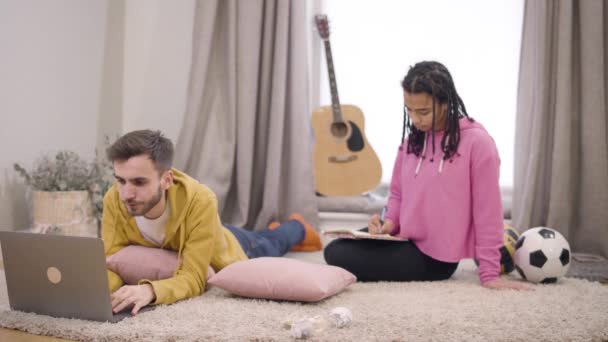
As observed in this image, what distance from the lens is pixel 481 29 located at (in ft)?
10.5

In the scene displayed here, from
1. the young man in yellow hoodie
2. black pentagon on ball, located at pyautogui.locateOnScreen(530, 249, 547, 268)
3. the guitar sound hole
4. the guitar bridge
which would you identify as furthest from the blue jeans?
black pentagon on ball, located at pyautogui.locateOnScreen(530, 249, 547, 268)

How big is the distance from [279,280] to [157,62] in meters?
2.26

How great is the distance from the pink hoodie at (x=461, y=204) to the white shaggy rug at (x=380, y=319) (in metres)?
0.20

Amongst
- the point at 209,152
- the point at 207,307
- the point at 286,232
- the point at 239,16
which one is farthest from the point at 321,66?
the point at 207,307

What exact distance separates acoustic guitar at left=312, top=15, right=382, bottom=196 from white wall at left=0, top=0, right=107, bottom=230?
127 cm

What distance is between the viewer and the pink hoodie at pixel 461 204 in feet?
6.41

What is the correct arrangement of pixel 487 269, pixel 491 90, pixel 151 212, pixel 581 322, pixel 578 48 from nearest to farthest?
pixel 581 322, pixel 151 212, pixel 487 269, pixel 578 48, pixel 491 90

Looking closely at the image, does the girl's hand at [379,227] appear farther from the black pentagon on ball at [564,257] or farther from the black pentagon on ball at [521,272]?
the black pentagon on ball at [564,257]

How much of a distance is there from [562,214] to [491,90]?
2.50 ft

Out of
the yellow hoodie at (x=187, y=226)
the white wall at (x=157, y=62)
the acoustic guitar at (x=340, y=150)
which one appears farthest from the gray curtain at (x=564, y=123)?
Answer: the white wall at (x=157, y=62)

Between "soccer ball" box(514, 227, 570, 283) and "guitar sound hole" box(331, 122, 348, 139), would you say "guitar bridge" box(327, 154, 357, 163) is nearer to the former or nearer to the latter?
"guitar sound hole" box(331, 122, 348, 139)

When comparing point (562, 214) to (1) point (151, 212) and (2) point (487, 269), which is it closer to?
(2) point (487, 269)

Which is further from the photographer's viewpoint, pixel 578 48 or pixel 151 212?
pixel 578 48

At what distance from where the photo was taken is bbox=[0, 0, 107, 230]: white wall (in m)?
2.75
